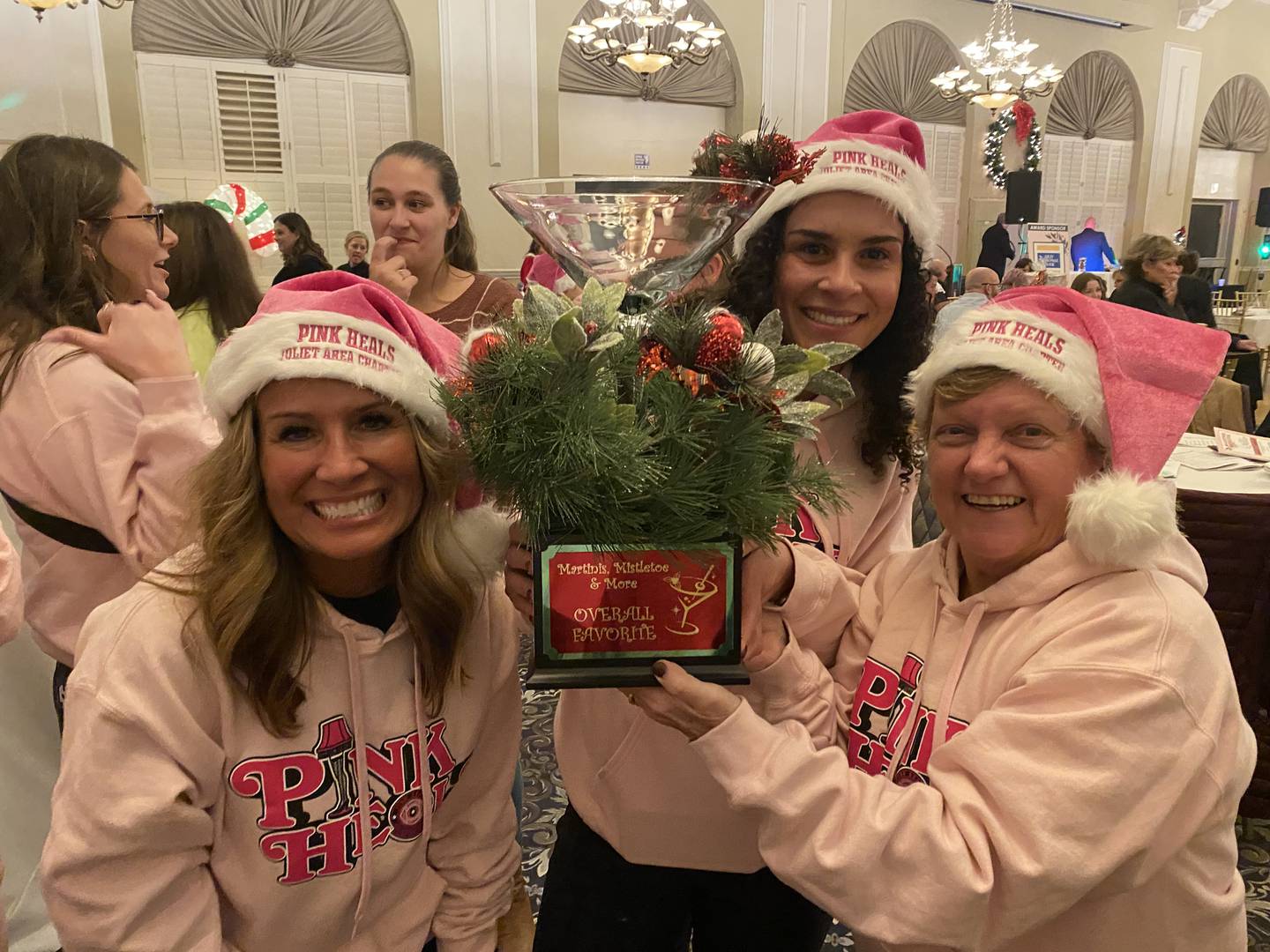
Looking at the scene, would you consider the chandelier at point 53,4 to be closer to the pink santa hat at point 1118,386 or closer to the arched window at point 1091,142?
the pink santa hat at point 1118,386

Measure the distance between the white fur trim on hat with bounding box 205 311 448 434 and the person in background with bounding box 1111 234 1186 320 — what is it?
488 cm

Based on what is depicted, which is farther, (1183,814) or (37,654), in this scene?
(37,654)

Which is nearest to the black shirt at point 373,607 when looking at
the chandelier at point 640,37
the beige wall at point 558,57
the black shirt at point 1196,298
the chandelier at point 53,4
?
the chandelier at point 53,4

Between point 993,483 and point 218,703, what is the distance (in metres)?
0.96

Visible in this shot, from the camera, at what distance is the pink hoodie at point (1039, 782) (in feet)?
2.96

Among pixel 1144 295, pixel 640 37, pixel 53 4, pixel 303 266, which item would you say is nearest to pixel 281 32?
pixel 53 4

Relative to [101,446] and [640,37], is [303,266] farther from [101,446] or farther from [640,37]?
[640,37]

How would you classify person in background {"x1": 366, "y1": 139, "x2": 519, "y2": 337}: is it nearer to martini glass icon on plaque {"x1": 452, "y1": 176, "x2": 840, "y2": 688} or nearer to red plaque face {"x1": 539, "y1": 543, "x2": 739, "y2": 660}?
martini glass icon on plaque {"x1": 452, "y1": 176, "x2": 840, "y2": 688}

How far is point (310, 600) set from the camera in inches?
44.1

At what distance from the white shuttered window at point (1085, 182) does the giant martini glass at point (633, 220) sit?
454 inches

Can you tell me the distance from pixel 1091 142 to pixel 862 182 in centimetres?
1194

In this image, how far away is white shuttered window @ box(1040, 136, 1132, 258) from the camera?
11153 mm

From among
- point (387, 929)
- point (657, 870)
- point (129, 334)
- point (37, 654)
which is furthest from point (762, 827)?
point (37, 654)

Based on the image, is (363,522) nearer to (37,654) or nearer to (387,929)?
(387,929)
